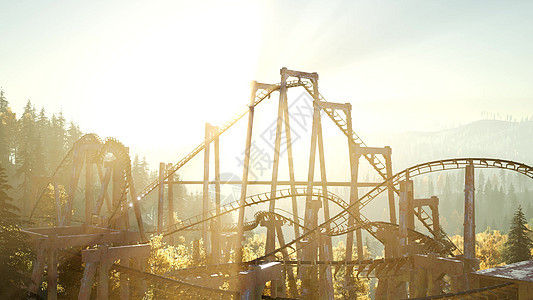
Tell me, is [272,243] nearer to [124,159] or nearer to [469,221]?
[124,159]

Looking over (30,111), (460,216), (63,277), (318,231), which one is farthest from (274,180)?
(460,216)

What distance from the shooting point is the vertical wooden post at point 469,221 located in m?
15.4

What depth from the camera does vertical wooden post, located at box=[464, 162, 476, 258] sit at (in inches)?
607

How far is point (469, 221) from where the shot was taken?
51.8ft

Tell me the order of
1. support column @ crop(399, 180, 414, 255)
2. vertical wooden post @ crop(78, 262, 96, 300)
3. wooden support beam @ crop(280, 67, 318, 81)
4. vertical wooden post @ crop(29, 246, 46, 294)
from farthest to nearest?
1. wooden support beam @ crop(280, 67, 318, 81)
2. support column @ crop(399, 180, 414, 255)
3. vertical wooden post @ crop(29, 246, 46, 294)
4. vertical wooden post @ crop(78, 262, 96, 300)

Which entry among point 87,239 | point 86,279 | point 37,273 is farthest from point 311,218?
point 37,273

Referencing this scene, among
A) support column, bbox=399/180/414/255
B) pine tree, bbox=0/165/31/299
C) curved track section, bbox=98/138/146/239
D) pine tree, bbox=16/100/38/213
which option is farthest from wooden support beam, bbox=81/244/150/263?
pine tree, bbox=16/100/38/213

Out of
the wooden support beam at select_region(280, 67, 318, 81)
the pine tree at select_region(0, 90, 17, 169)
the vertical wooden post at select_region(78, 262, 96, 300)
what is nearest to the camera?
the vertical wooden post at select_region(78, 262, 96, 300)

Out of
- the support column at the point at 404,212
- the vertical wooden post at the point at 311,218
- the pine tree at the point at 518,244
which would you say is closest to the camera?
the support column at the point at 404,212

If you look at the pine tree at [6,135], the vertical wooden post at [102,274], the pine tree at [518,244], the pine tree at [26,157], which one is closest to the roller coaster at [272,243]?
the vertical wooden post at [102,274]

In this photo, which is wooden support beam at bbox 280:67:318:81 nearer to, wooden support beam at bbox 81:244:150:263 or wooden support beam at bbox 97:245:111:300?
wooden support beam at bbox 81:244:150:263

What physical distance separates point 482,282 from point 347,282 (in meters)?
13.9

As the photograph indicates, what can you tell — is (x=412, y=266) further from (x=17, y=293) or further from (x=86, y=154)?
(x=86, y=154)

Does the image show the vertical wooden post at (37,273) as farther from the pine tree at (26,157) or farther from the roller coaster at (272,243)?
the pine tree at (26,157)
